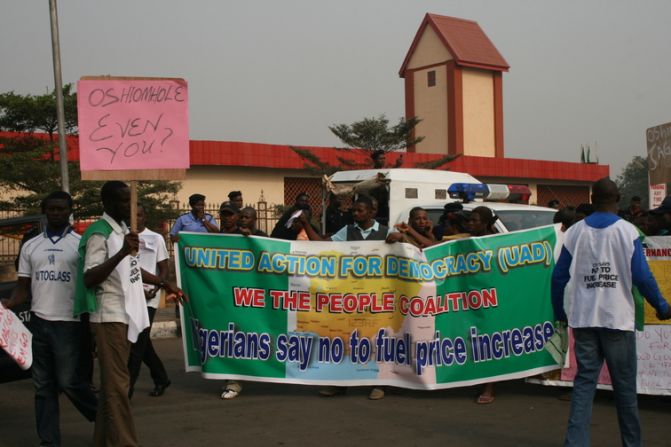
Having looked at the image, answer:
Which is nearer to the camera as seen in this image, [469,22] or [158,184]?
[158,184]

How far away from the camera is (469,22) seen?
122ft

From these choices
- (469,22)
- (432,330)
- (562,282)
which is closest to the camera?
(562,282)

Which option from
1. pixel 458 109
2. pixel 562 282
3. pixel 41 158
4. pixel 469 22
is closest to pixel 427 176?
pixel 562 282

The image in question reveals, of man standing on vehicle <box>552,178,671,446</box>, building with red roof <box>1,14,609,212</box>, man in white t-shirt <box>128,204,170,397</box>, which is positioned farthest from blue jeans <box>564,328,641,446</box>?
building with red roof <box>1,14,609,212</box>

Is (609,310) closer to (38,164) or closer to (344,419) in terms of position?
(344,419)

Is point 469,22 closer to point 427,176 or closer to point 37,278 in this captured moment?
point 427,176

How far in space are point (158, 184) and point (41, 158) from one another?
2.72 meters

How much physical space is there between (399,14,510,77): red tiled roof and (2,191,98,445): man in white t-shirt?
2956 centimetres

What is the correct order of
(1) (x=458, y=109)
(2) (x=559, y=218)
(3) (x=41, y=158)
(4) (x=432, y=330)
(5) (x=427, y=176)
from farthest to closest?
(1) (x=458, y=109) → (3) (x=41, y=158) → (5) (x=427, y=176) → (2) (x=559, y=218) → (4) (x=432, y=330)

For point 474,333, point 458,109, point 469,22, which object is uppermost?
point 469,22

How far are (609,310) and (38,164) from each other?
15781 millimetres

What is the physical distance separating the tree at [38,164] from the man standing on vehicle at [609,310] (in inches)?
588

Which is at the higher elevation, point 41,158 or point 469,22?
point 469,22

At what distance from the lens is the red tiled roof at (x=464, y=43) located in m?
34.2
